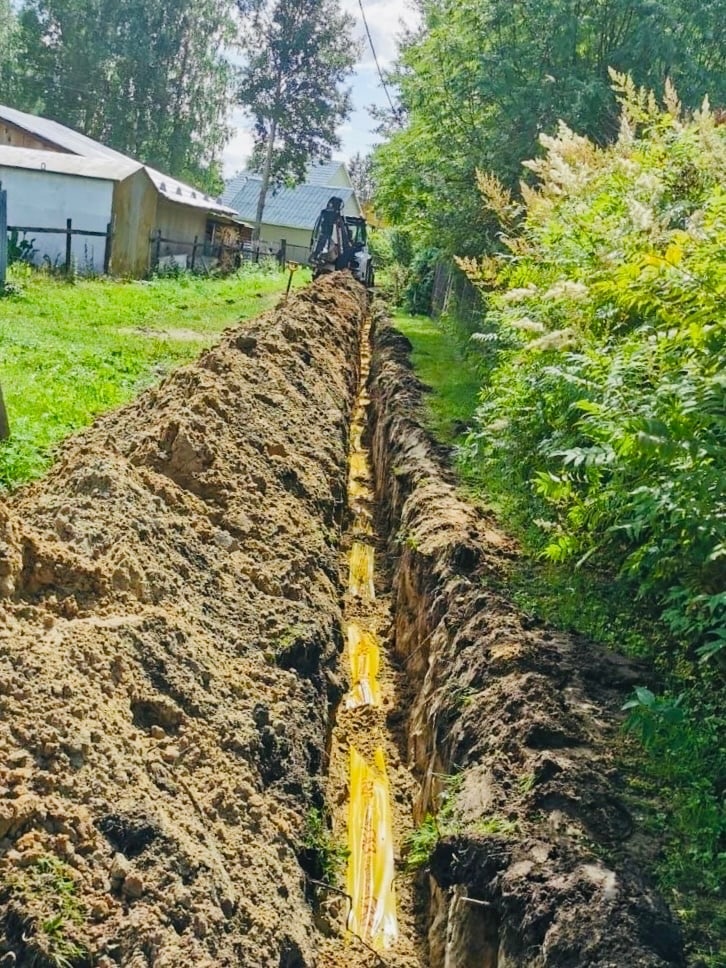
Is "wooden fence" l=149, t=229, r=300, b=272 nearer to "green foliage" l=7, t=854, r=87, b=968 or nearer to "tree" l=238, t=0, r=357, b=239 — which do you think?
"tree" l=238, t=0, r=357, b=239

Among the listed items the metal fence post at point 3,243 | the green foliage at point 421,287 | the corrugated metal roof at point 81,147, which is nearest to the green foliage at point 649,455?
the metal fence post at point 3,243

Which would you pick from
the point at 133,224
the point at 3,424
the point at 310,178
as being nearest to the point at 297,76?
the point at 310,178

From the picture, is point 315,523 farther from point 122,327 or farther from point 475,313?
point 475,313

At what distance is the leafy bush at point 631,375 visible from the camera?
4.15 m

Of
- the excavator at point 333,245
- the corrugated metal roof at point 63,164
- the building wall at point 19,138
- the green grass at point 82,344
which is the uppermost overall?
the building wall at point 19,138

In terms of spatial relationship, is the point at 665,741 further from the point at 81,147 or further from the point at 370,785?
the point at 81,147

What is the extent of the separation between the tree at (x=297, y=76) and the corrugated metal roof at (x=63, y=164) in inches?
914

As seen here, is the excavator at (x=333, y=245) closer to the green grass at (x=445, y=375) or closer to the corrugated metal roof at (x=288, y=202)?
the green grass at (x=445, y=375)

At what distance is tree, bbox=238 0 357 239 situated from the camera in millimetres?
46500

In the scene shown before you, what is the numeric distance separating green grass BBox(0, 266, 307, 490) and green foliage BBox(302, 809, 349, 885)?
3.14 m

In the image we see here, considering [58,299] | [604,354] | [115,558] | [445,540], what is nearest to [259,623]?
[115,558]

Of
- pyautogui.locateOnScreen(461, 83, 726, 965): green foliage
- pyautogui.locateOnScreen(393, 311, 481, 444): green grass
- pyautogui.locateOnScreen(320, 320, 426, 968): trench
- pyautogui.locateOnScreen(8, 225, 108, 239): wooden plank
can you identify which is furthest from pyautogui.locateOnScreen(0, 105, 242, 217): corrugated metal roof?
pyautogui.locateOnScreen(320, 320, 426, 968): trench

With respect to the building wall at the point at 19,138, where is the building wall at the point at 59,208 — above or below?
below

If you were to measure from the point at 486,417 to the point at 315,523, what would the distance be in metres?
2.18
